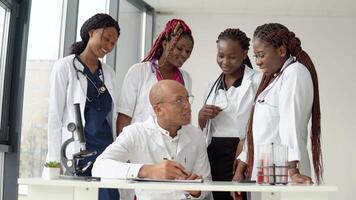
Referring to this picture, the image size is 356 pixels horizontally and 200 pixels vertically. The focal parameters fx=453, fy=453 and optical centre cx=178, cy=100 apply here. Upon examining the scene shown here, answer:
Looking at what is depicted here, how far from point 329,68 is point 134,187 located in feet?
14.9

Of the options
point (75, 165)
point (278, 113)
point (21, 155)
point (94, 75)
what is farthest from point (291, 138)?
point (21, 155)

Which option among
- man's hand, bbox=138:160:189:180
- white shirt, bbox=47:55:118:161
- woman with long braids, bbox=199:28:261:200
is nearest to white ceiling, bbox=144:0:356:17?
woman with long braids, bbox=199:28:261:200

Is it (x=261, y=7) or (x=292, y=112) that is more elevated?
(x=261, y=7)

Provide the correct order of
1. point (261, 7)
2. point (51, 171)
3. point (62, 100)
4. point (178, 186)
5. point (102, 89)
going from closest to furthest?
point (178, 186) < point (51, 171) < point (62, 100) < point (102, 89) < point (261, 7)

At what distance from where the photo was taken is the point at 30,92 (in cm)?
313

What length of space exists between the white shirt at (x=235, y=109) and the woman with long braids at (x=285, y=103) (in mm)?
209

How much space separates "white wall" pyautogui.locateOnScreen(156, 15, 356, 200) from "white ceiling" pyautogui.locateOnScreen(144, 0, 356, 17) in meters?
0.08

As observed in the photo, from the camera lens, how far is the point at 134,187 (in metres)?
1.39

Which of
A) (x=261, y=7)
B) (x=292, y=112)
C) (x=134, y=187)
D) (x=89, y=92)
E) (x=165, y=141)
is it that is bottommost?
(x=134, y=187)

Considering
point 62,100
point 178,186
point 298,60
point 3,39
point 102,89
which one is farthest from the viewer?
point 3,39

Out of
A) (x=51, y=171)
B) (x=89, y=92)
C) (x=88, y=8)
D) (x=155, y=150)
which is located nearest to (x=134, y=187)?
(x=51, y=171)

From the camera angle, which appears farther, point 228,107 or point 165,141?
point 228,107

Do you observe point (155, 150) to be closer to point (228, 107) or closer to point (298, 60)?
point (228, 107)

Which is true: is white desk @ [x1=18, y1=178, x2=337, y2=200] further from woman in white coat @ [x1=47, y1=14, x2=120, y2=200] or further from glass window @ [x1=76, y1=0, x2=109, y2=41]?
glass window @ [x1=76, y1=0, x2=109, y2=41]
